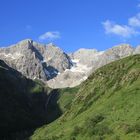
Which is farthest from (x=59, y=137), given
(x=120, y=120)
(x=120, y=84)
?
(x=120, y=84)

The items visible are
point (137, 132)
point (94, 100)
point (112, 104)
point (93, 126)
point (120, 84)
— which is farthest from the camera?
point (94, 100)

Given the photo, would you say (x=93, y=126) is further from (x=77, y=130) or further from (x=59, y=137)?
(x=59, y=137)

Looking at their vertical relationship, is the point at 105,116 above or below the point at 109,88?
below

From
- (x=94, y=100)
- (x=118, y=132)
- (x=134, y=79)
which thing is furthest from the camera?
(x=94, y=100)

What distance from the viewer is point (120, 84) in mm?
183125

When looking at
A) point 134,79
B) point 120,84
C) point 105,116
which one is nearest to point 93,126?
point 105,116

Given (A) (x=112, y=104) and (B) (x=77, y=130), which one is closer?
(B) (x=77, y=130)

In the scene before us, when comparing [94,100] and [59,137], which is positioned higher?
[94,100]

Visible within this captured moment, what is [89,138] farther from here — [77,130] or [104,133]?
[77,130]

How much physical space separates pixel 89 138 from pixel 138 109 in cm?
1633

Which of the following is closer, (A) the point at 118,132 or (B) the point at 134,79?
(A) the point at 118,132

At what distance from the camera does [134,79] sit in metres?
168

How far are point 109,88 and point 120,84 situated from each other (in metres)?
11.8

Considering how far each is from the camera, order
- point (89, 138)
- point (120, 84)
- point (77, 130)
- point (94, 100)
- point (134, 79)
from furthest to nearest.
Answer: point (94, 100)
point (120, 84)
point (134, 79)
point (77, 130)
point (89, 138)
